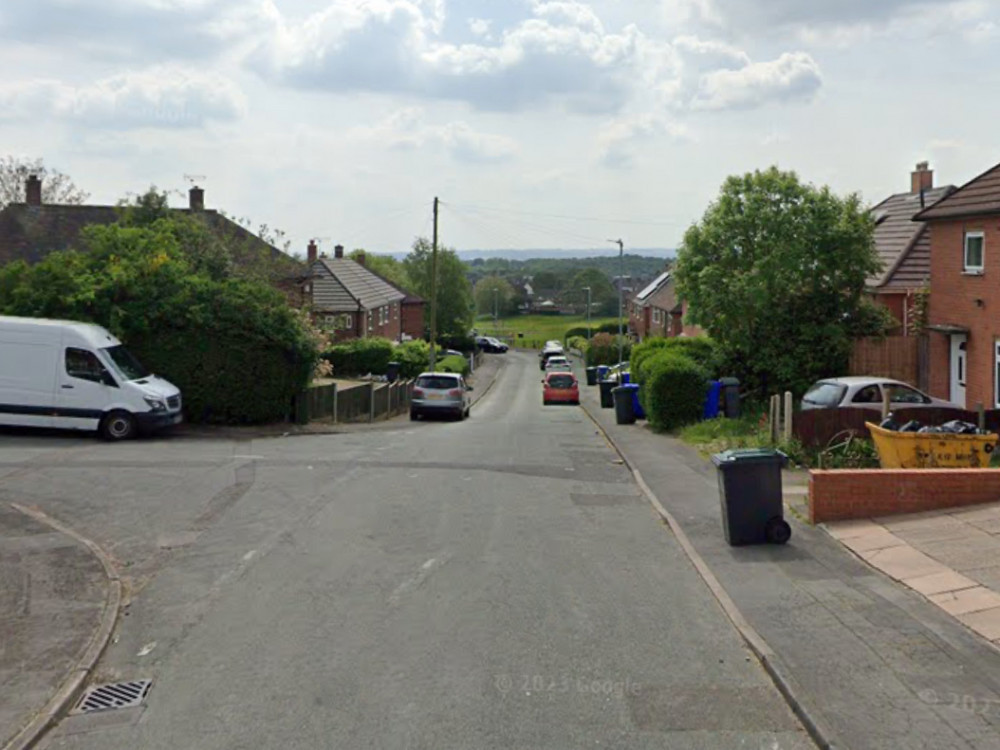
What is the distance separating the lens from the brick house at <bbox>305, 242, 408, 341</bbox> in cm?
5762

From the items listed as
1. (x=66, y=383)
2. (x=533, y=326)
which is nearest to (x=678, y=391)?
(x=66, y=383)

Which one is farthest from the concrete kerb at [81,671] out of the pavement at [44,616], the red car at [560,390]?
the red car at [560,390]

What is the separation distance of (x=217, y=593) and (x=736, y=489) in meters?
5.71

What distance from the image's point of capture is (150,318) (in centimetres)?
2466

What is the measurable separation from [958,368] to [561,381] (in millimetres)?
24142

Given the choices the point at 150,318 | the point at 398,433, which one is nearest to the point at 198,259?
the point at 150,318

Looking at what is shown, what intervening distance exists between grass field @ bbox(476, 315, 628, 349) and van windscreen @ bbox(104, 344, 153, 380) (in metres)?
87.4

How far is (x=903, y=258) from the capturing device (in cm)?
3052

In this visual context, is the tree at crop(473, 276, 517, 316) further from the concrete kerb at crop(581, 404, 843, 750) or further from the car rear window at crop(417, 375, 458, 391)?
the concrete kerb at crop(581, 404, 843, 750)

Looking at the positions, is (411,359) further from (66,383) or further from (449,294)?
(449,294)

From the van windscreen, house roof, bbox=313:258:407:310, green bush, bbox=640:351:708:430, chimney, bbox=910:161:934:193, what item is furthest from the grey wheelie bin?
house roof, bbox=313:258:407:310

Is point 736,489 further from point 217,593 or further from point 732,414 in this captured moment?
point 732,414

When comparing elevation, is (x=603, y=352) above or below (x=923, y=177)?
below

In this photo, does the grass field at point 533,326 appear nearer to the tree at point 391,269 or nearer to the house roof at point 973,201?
the tree at point 391,269
